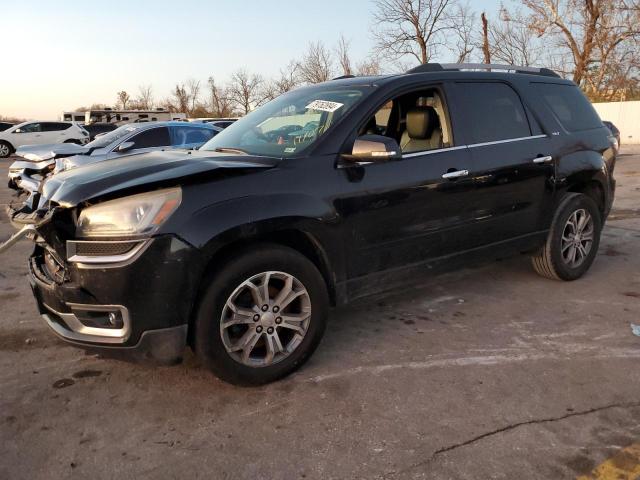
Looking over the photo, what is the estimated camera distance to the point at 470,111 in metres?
4.07

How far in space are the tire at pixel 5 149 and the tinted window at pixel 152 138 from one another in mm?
20043

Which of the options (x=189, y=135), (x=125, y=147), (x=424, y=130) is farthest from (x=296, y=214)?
(x=189, y=135)

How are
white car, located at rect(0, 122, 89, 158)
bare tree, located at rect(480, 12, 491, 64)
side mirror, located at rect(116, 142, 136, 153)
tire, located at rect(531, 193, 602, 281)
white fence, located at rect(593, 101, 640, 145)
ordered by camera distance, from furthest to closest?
bare tree, located at rect(480, 12, 491, 64), white fence, located at rect(593, 101, 640, 145), white car, located at rect(0, 122, 89, 158), side mirror, located at rect(116, 142, 136, 153), tire, located at rect(531, 193, 602, 281)

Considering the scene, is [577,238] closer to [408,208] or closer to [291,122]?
[408,208]

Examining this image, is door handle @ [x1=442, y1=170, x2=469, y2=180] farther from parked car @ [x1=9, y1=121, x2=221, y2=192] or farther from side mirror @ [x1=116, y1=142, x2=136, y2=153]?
side mirror @ [x1=116, y1=142, x2=136, y2=153]

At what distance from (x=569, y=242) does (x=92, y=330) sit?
4136 millimetres

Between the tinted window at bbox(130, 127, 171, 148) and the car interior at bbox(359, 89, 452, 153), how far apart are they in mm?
6788

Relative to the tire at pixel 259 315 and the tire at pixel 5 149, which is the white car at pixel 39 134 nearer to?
the tire at pixel 5 149

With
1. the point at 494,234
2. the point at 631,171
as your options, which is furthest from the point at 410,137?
the point at 631,171

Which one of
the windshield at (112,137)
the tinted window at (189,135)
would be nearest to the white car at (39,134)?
the windshield at (112,137)

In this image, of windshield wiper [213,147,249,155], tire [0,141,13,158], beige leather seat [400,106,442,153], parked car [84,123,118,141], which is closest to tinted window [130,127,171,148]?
windshield wiper [213,147,249,155]

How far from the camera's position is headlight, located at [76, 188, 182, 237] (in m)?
2.66

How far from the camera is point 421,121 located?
159 inches

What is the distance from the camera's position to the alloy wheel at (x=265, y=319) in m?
2.95
